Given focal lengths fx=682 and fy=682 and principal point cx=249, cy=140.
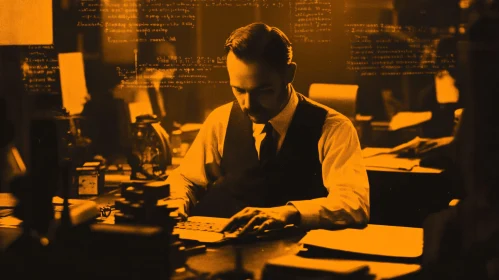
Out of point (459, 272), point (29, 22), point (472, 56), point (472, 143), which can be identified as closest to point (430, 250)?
point (459, 272)

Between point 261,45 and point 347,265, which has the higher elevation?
point 261,45

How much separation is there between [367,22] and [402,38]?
181 millimetres

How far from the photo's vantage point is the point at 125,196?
230 centimetres

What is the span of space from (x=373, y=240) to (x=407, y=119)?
1140mm

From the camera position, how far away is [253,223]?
247 centimetres

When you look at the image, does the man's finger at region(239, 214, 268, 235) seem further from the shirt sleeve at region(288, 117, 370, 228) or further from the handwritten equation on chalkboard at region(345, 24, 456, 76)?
the handwritten equation on chalkboard at region(345, 24, 456, 76)

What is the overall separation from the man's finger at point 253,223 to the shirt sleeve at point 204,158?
0.78 metres

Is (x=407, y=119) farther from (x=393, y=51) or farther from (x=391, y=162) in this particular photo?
(x=393, y=51)

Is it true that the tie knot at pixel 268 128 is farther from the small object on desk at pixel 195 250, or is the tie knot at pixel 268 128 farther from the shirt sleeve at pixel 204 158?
the small object on desk at pixel 195 250

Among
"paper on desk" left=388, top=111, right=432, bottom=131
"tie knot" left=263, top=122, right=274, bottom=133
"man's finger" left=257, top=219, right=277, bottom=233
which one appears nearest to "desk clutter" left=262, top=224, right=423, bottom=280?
"man's finger" left=257, top=219, right=277, bottom=233

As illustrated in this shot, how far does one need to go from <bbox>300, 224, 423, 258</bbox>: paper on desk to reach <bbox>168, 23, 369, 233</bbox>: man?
40 centimetres

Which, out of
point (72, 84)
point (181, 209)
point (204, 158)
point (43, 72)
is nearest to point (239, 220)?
point (181, 209)

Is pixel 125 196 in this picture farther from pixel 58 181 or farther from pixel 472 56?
pixel 472 56

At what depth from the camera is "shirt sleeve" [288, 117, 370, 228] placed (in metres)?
2.79
